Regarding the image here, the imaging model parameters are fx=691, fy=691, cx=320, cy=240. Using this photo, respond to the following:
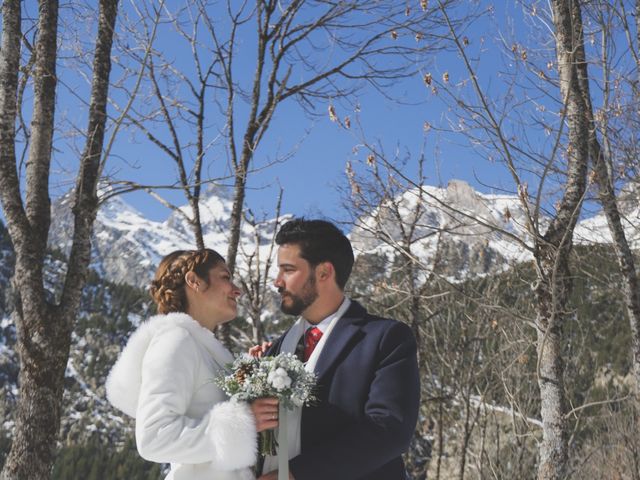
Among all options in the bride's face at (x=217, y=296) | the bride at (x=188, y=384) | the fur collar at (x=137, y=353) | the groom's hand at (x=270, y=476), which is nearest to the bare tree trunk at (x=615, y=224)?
the bride's face at (x=217, y=296)

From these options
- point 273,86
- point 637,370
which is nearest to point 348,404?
point 273,86

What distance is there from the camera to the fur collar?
253 centimetres

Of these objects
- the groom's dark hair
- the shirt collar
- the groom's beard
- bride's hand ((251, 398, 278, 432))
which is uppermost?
the groom's dark hair

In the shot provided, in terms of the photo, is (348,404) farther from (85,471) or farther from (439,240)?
(85,471)

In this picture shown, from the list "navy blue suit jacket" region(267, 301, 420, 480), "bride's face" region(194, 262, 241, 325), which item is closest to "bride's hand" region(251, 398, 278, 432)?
"navy blue suit jacket" region(267, 301, 420, 480)

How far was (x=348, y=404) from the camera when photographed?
2418mm

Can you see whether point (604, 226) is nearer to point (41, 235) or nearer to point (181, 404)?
point (41, 235)

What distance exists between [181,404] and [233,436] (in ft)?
0.70

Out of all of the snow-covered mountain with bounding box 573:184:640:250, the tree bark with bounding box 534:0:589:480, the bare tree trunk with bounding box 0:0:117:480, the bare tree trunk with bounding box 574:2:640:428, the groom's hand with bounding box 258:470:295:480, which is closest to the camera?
the groom's hand with bounding box 258:470:295:480

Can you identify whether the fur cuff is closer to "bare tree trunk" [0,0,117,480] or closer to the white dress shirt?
the white dress shirt

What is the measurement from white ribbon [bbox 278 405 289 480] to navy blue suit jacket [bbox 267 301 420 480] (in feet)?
0.11

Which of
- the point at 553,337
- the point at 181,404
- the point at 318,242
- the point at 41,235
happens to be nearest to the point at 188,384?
the point at 181,404

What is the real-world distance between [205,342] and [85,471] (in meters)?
74.2

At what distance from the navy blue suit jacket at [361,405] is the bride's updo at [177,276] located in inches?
23.1
